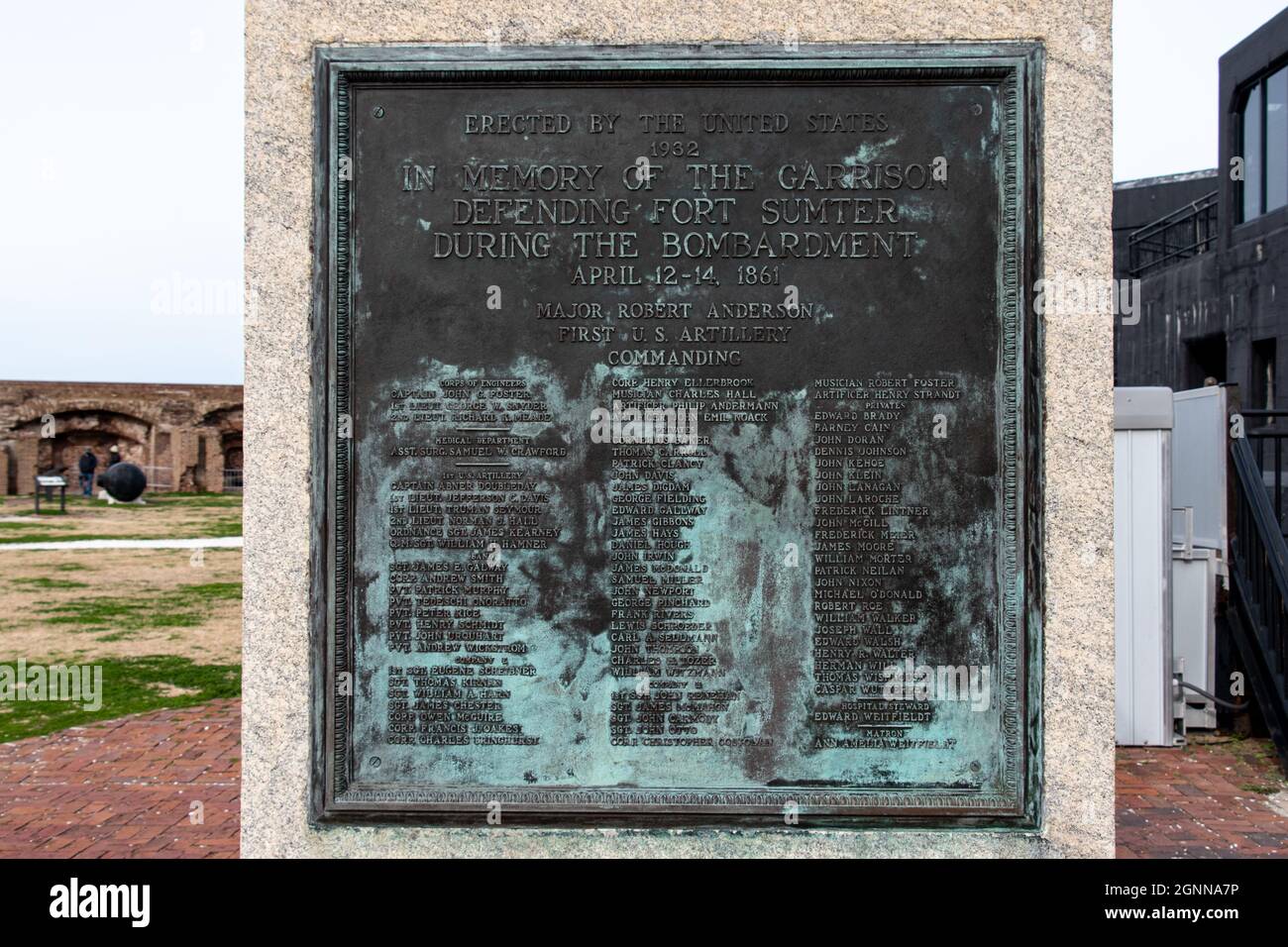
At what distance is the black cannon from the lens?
26.3 meters

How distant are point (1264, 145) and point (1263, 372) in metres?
3.95

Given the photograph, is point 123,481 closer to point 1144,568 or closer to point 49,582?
point 49,582

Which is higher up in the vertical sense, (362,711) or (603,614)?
(603,614)

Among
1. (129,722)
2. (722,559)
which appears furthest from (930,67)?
(129,722)

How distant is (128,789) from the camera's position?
5.50 m

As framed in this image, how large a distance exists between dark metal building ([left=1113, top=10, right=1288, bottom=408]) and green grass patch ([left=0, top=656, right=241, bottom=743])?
53.2ft

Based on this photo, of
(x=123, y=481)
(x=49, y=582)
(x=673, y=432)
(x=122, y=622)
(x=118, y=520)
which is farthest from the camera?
(x=123, y=481)

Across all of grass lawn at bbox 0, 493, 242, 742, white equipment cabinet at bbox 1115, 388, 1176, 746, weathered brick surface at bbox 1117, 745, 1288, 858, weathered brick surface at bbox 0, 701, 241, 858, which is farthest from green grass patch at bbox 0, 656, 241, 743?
white equipment cabinet at bbox 1115, 388, 1176, 746

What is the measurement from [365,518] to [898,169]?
2463mm

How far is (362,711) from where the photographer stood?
3811 mm

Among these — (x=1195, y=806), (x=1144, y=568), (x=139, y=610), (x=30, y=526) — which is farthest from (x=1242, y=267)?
(x=30, y=526)

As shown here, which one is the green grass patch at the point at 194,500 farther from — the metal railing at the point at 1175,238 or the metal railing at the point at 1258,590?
the metal railing at the point at 1258,590

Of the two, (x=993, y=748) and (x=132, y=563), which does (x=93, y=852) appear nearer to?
(x=993, y=748)

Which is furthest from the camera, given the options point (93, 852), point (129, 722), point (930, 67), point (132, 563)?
point (132, 563)
